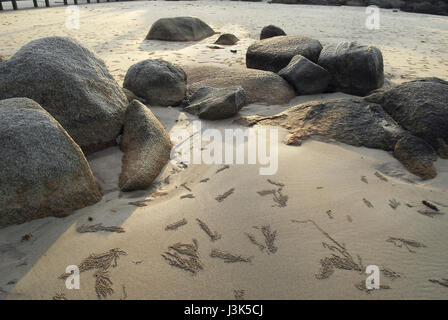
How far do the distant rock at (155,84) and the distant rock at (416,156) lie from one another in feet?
9.48

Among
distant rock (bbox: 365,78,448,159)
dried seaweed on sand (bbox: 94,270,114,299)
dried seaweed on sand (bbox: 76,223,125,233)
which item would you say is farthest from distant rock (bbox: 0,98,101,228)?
distant rock (bbox: 365,78,448,159)

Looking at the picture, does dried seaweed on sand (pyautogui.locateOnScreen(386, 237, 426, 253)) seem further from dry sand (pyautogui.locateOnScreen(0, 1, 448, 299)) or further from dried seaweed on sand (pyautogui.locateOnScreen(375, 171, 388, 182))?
dried seaweed on sand (pyautogui.locateOnScreen(375, 171, 388, 182))

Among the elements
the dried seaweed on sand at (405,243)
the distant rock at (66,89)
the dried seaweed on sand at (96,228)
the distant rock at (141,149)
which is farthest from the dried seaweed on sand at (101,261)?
the dried seaweed on sand at (405,243)

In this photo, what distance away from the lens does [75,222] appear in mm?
2312

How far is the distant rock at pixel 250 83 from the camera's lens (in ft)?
15.2

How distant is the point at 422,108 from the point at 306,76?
189cm

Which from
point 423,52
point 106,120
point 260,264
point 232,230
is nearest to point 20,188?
point 106,120

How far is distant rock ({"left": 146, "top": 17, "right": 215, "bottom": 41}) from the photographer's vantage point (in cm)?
833

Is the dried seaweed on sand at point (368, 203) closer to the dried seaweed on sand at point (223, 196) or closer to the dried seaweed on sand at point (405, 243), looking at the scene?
the dried seaweed on sand at point (405, 243)

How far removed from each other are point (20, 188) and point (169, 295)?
1.31m

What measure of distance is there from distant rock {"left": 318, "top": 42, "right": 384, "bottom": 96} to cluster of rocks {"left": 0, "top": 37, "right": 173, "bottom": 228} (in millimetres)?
2979

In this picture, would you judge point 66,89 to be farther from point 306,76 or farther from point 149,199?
point 306,76

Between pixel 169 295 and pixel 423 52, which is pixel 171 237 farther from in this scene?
pixel 423 52

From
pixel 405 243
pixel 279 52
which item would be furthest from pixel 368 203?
pixel 279 52
